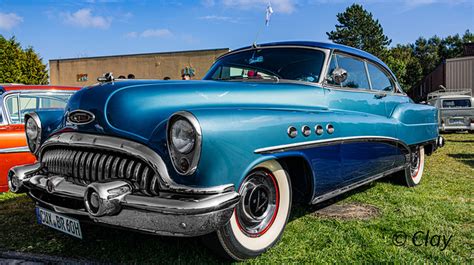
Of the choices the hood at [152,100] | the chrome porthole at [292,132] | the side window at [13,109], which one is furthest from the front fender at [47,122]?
the side window at [13,109]

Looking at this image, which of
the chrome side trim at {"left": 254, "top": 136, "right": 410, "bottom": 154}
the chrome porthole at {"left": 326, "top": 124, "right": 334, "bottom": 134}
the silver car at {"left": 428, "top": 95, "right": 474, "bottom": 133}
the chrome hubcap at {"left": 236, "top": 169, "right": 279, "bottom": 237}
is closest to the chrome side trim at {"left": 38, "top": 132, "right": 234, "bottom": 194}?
the chrome hubcap at {"left": 236, "top": 169, "right": 279, "bottom": 237}

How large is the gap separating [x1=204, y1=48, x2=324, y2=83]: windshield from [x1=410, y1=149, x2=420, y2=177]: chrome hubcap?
7.26 ft

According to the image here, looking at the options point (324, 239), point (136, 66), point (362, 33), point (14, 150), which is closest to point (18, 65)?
point (136, 66)

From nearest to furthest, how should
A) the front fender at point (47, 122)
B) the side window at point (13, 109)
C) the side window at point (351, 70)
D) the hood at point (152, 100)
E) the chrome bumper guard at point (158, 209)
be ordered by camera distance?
the chrome bumper guard at point (158, 209) → the hood at point (152, 100) → the front fender at point (47, 122) → the side window at point (351, 70) → the side window at point (13, 109)

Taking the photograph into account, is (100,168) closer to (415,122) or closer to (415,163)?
(415,122)

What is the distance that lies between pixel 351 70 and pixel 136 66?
22.7m

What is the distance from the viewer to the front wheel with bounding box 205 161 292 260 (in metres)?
2.46

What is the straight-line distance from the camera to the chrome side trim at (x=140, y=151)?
2154 mm

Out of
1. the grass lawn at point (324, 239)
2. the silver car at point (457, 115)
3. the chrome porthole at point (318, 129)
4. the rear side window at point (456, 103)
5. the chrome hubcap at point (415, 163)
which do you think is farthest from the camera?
the rear side window at point (456, 103)

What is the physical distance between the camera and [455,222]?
342cm

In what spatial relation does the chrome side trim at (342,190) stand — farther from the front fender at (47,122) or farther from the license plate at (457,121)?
the license plate at (457,121)

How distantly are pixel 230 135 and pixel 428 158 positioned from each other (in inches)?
258

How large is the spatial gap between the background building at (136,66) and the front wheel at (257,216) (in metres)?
18.5

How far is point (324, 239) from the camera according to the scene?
3006mm
